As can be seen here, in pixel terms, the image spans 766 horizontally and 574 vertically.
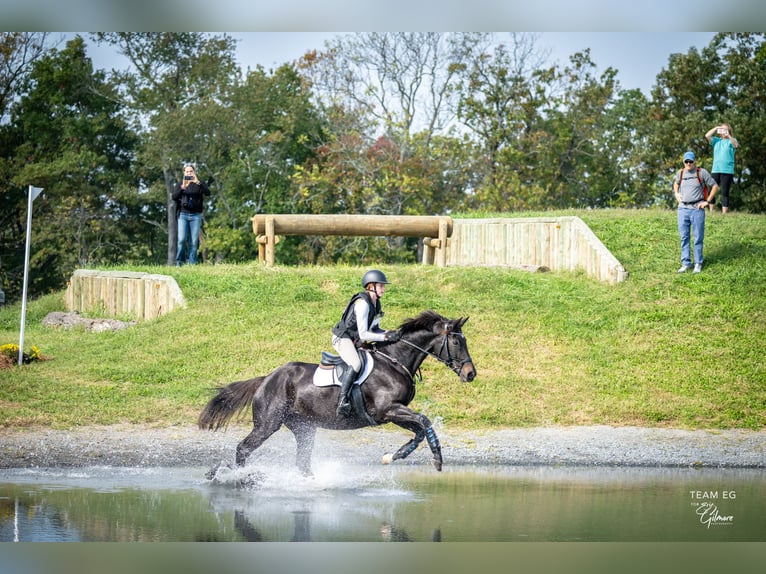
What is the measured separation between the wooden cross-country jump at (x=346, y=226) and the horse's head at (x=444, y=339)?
32.9 ft

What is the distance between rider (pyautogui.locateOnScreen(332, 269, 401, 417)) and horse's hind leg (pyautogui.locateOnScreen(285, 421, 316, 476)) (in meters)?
0.47

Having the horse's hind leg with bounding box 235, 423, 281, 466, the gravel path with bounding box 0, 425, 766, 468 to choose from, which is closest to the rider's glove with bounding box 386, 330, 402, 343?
the horse's hind leg with bounding box 235, 423, 281, 466

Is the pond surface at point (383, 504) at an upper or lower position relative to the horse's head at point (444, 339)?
lower

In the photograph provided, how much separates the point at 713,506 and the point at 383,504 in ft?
10.2

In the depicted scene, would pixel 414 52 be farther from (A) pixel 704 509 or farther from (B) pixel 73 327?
(A) pixel 704 509

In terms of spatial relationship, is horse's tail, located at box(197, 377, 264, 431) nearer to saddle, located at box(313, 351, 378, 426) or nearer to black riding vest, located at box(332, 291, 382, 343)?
saddle, located at box(313, 351, 378, 426)

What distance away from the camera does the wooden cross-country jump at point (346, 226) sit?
19.6 meters

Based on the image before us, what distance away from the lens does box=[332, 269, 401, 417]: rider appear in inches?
367

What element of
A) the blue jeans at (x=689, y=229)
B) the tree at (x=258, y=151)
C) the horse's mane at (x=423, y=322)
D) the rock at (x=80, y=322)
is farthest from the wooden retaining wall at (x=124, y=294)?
the tree at (x=258, y=151)

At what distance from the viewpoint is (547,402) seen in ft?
44.9

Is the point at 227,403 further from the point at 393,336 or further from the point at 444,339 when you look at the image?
the point at 444,339

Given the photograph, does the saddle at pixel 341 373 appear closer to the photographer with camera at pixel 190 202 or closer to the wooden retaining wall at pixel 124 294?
the wooden retaining wall at pixel 124 294

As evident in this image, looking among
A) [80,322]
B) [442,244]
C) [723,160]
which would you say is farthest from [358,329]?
[723,160]

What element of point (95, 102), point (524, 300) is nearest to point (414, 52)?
point (95, 102)
